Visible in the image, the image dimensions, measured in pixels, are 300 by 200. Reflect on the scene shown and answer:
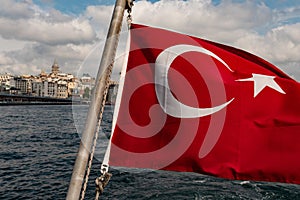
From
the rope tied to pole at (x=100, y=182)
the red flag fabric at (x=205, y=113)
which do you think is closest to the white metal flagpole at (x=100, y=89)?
the rope tied to pole at (x=100, y=182)

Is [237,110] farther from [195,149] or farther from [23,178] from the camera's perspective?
[23,178]

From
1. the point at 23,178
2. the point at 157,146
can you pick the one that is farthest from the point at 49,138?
the point at 157,146

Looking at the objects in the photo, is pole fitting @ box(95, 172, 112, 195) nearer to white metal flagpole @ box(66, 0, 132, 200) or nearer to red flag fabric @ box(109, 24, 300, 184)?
white metal flagpole @ box(66, 0, 132, 200)

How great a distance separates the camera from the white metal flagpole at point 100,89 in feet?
13.1

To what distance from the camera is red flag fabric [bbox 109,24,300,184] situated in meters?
5.71

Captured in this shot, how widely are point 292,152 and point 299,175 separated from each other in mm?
435

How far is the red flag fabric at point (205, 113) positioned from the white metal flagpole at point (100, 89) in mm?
1359

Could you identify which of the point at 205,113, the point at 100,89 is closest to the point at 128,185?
the point at 205,113

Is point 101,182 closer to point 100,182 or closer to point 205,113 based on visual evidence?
point 100,182

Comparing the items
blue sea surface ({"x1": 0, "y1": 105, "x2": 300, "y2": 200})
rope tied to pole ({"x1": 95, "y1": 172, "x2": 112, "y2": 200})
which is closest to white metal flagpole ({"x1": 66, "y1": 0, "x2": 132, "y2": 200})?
rope tied to pole ({"x1": 95, "y1": 172, "x2": 112, "y2": 200})

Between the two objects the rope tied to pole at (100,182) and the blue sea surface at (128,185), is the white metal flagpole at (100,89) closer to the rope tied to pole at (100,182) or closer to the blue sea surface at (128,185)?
the rope tied to pole at (100,182)

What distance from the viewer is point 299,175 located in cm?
564

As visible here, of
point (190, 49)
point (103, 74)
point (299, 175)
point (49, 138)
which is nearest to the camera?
point (103, 74)

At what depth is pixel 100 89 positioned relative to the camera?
4164 mm
